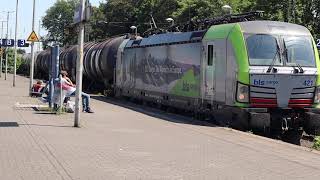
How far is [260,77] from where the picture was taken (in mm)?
15555

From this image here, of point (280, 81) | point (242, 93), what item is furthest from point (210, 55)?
point (280, 81)

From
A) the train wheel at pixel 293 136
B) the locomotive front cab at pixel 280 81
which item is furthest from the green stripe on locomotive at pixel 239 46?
the train wheel at pixel 293 136

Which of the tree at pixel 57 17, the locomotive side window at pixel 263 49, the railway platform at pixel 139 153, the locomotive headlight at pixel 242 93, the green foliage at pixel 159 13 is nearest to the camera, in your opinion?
the railway platform at pixel 139 153

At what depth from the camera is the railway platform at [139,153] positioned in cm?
935

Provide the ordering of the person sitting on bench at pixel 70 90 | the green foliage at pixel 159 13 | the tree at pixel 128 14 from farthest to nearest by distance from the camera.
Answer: the tree at pixel 128 14 < the green foliage at pixel 159 13 < the person sitting on bench at pixel 70 90

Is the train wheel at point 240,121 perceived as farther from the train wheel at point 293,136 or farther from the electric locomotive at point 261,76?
the train wheel at point 293,136

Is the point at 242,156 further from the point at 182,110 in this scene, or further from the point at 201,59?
the point at 182,110

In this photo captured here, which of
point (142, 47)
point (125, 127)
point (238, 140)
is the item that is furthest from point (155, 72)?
point (238, 140)

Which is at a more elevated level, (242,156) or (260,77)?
(260,77)

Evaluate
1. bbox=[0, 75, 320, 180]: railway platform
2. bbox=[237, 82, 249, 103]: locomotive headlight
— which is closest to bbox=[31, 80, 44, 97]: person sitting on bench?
bbox=[0, 75, 320, 180]: railway platform

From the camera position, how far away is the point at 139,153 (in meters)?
11.4

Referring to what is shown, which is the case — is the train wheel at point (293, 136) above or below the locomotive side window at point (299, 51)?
below

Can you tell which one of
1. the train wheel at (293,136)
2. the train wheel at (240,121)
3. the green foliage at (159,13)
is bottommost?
the train wheel at (293,136)

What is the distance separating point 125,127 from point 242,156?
5.24 metres
